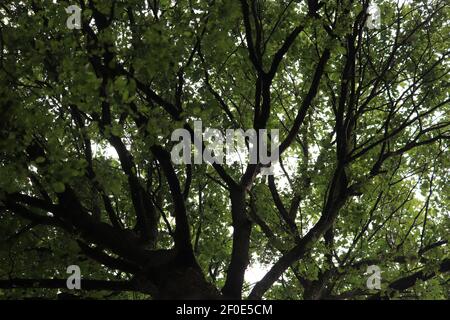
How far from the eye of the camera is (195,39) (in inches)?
316

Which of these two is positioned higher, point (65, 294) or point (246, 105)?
point (246, 105)

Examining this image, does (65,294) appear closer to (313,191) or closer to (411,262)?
(411,262)

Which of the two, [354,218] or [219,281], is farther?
[219,281]

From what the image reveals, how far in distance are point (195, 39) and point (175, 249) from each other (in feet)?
11.6

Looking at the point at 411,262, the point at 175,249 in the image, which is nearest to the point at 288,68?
the point at 411,262

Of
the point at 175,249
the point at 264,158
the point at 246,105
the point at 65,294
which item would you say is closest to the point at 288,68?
the point at 246,105

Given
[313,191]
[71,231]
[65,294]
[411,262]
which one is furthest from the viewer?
[313,191]

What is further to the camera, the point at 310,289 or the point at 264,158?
the point at 310,289

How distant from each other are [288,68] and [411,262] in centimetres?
529
